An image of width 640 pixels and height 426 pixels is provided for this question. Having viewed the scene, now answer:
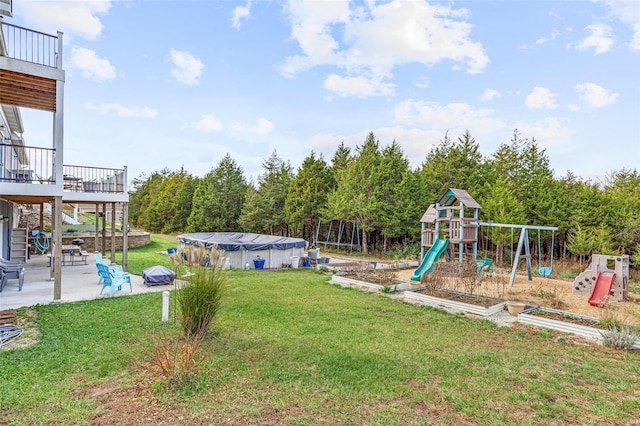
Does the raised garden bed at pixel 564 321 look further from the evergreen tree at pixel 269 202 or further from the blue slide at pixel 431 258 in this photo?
the evergreen tree at pixel 269 202

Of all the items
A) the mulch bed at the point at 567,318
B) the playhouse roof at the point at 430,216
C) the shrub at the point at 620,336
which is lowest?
the mulch bed at the point at 567,318

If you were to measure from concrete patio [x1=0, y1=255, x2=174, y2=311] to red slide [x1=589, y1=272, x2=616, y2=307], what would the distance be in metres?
11.7

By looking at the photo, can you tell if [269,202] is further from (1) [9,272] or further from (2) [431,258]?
(1) [9,272]

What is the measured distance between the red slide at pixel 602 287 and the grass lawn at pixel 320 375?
4076 millimetres

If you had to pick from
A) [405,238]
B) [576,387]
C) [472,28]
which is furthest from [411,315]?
[405,238]

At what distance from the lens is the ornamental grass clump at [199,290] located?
5.14 meters

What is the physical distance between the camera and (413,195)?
21.0 metres

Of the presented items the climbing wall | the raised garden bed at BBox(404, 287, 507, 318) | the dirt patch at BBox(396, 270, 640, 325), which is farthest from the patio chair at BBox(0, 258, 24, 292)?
the climbing wall

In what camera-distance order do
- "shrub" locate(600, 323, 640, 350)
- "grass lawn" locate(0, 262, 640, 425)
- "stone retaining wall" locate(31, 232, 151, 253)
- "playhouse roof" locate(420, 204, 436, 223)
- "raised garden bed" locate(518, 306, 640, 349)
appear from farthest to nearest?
1. "stone retaining wall" locate(31, 232, 151, 253)
2. "playhouse roof" locate(420, 204, 436, 223)
3. "raised garden bed" locate(518, 306, 640, 349)
4. "shrub" locate(600, 323, 640, 350)
5. "grass lawn" locate(0, 262, 640, 425)

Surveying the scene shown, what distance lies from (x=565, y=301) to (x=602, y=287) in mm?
1267

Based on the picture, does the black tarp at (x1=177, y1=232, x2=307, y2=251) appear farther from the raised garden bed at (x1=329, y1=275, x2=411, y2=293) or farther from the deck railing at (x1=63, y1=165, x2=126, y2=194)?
the raised garden bed at (x1=329, y1=275, x2=411, y2=293)

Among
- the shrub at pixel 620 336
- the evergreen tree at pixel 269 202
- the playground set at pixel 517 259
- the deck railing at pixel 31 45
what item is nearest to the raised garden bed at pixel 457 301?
the playground set at pixel 517 259

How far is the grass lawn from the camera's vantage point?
3586 mm

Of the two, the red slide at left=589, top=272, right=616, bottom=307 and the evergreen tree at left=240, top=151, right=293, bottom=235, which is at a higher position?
the evergreen tree at left=240, top=151, right=293, bottom=235
